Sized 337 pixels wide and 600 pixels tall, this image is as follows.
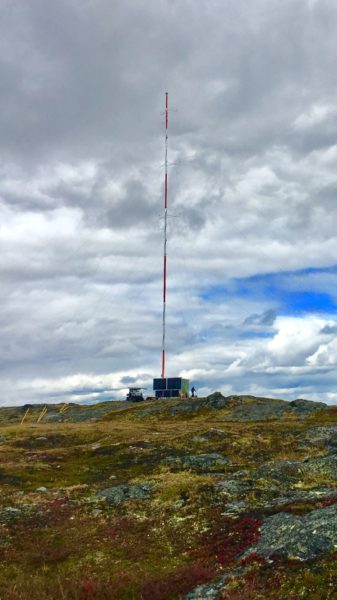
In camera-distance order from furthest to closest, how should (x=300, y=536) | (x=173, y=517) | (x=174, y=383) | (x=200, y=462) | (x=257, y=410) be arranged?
(x=174, y=383) < (x=257, y=410) < (x=200, y=462) < (x=173, y=517) < (x=300, y=536)

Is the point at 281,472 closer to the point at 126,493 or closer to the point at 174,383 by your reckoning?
the point at 126,493

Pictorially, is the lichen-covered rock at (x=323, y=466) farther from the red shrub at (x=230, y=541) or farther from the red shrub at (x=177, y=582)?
the red shrub at (x=177, y=582)

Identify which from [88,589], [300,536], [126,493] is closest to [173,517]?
[126,493]

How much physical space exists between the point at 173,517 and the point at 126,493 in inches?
336

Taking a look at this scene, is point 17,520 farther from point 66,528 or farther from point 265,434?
point 265,434

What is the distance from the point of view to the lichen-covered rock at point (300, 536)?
2305 centimetres

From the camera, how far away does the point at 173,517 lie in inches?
1341

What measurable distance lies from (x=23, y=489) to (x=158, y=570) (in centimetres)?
2494

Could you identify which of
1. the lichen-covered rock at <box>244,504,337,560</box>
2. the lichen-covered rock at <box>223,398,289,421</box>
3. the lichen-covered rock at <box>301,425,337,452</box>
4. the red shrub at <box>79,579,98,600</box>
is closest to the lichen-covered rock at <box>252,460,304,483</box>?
the lichen-covered rock at <box>301,425,337,452</box>

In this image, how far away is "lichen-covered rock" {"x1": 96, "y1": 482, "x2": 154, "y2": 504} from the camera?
131 ft

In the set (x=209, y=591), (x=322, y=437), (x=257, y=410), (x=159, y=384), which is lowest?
(x=209, y=591)

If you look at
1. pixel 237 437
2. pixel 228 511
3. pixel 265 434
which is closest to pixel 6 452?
pixel 237 437

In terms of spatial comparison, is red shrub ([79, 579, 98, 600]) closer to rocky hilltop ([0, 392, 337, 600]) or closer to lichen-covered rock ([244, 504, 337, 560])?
rocky hilltop ([0, 392, 337, 600])

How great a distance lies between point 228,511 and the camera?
3331 cm
